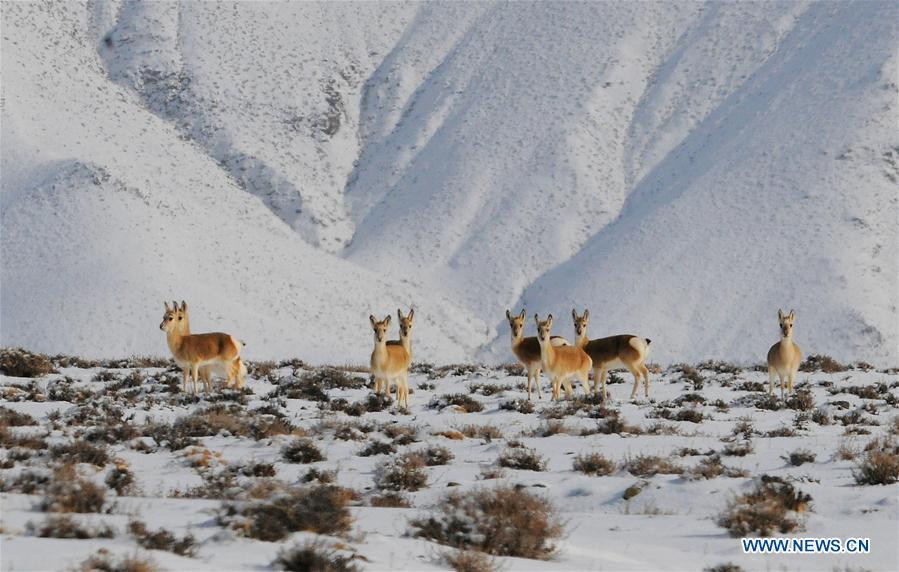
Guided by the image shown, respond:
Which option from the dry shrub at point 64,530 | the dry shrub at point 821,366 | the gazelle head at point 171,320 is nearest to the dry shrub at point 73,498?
the dry shrub at point 64,530

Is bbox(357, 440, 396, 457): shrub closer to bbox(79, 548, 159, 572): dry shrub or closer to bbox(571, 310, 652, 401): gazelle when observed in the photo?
bbox(79, 548, 159, 572): dry shrub

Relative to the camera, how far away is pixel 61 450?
430 inches

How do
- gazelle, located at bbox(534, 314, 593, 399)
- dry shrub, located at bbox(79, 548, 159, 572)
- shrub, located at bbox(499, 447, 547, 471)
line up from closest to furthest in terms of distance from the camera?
dry shrub, located at bbox(79, 548, 159, 572)
shrub, located at bbox(499, 447, 547, 471)
gazelle, located at bbox(534, 314, 593, 399)

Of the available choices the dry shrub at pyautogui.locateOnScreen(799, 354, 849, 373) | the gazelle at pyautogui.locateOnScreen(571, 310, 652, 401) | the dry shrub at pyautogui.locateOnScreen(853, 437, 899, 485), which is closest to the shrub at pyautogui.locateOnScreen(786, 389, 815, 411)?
the gazelle at pyautogui.locateOnScreen(571, 310, 652, 401)

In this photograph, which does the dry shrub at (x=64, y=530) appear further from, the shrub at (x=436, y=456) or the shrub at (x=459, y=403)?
the shrub at (x=459, y=403)

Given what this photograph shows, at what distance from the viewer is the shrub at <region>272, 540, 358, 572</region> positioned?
6379 millimetres

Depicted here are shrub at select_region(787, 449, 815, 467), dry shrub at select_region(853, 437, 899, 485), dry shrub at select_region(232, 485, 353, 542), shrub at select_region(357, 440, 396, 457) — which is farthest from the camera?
shrub at select_region(357, 440, 396, 457)

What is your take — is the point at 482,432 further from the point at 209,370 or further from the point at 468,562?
the point at 468,562

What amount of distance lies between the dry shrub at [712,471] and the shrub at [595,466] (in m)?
0.93

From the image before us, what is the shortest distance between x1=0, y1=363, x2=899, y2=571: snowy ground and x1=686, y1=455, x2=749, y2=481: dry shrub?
0.10m

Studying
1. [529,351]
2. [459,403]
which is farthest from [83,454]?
[529,351]

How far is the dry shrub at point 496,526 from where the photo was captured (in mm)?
7418

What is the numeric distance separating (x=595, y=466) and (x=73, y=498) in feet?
19.4

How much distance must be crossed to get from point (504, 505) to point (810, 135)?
3056 inches
